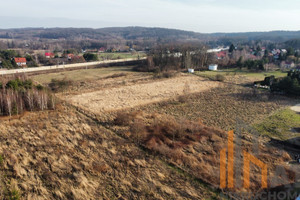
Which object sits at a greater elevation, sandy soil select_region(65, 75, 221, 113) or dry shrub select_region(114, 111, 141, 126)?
sandy soil select_region(65, 75, 221, 113)

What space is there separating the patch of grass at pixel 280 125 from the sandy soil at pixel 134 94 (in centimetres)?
1015

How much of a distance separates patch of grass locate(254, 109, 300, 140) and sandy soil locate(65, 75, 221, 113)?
10.2 metres

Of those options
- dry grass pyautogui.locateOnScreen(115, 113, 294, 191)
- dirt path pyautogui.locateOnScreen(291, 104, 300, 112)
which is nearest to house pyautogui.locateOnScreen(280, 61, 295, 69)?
dirt path pyautogui.locateOnScreen(291, 104, 300, 112)

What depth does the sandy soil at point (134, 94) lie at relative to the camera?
20.3 metres

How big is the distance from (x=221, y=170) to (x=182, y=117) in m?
7.04

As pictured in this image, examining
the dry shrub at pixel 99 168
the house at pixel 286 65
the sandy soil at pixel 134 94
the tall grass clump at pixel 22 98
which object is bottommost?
the dry shrub at pixel 99 168

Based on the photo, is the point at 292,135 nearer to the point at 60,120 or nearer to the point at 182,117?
the point at 182,117

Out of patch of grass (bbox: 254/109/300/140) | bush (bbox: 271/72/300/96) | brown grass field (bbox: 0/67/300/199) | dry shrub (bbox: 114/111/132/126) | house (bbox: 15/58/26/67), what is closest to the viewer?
brown grass field (bbox: 0/67/300/199)

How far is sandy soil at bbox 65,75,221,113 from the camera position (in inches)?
798

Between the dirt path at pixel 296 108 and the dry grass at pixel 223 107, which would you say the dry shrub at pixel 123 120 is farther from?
the dirt path at pixel 296 108

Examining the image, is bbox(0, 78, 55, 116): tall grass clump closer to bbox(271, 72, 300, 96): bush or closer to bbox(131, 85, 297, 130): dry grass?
bbox(131, 85, 297, 130): dry grass

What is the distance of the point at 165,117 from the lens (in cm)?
1702

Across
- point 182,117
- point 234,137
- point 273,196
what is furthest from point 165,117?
point 273,196

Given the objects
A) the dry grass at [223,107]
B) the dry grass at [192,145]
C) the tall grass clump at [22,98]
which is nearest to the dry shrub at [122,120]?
the dry grass at [192,145]
